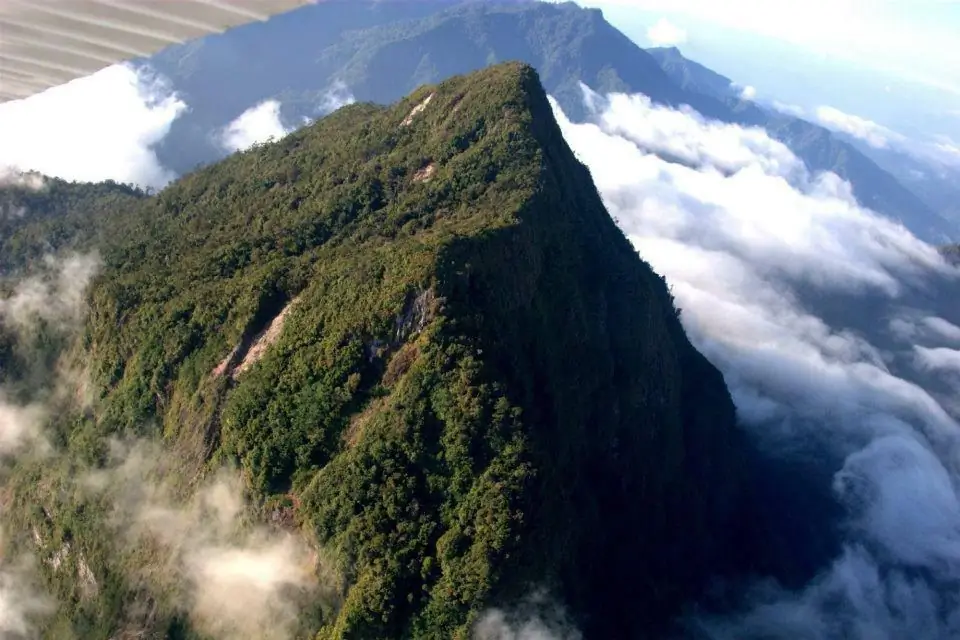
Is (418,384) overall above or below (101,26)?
below

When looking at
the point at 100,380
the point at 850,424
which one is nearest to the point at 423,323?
the point at 100,380

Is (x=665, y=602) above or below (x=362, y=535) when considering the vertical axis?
below

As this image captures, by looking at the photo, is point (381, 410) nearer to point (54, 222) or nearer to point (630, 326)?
point (630, 326)

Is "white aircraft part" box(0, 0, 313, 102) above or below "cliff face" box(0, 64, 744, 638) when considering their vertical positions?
above

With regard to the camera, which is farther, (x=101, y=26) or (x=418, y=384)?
(x=418, y=384)

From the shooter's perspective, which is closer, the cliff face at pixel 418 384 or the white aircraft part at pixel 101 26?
the white aircraft part at pixel 101 26

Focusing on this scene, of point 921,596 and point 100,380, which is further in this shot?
point 921,596

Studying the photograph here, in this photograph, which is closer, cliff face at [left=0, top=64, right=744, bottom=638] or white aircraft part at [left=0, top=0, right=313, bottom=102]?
white aircraft part at [left=0, top=0, right=313, bottom=102]

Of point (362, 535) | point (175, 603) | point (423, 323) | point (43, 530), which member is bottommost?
point (43, 530)
